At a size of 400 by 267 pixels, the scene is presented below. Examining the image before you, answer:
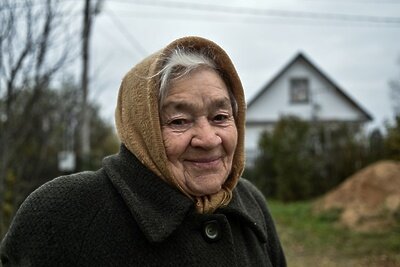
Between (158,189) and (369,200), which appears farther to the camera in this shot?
(369,200)

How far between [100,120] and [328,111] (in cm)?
1023

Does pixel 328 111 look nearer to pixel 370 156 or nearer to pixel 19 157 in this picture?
pixel 370 156

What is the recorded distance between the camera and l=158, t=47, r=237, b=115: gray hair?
184cm

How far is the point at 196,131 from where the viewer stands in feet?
6.14

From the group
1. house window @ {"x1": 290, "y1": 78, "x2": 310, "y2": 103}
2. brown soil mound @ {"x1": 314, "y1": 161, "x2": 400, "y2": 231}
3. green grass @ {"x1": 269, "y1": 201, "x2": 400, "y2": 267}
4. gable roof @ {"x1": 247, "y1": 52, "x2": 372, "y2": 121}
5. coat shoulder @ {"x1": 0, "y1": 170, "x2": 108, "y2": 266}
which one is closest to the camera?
coat shoulder @ {"x1": 0, "y1": 170, "x2": 108, "y2": 266}

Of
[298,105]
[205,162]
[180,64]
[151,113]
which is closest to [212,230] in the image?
[205,162]

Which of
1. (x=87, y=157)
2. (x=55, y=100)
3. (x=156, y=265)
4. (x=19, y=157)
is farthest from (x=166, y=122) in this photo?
(x=87, y=157)

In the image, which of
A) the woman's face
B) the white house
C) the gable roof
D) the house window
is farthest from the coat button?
the house window

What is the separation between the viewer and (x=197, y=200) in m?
1.90

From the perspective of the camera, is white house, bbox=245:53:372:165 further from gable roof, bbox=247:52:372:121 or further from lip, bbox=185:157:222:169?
lip, bbox=185:157:222:169

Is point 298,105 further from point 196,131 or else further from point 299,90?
point 196,131

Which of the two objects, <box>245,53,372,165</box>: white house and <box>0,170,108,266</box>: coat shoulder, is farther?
<box>245,53,372,165</box>: white house

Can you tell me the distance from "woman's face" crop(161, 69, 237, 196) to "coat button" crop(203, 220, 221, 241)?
0.11 meters

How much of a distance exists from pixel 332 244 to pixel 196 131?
730 centimetres
